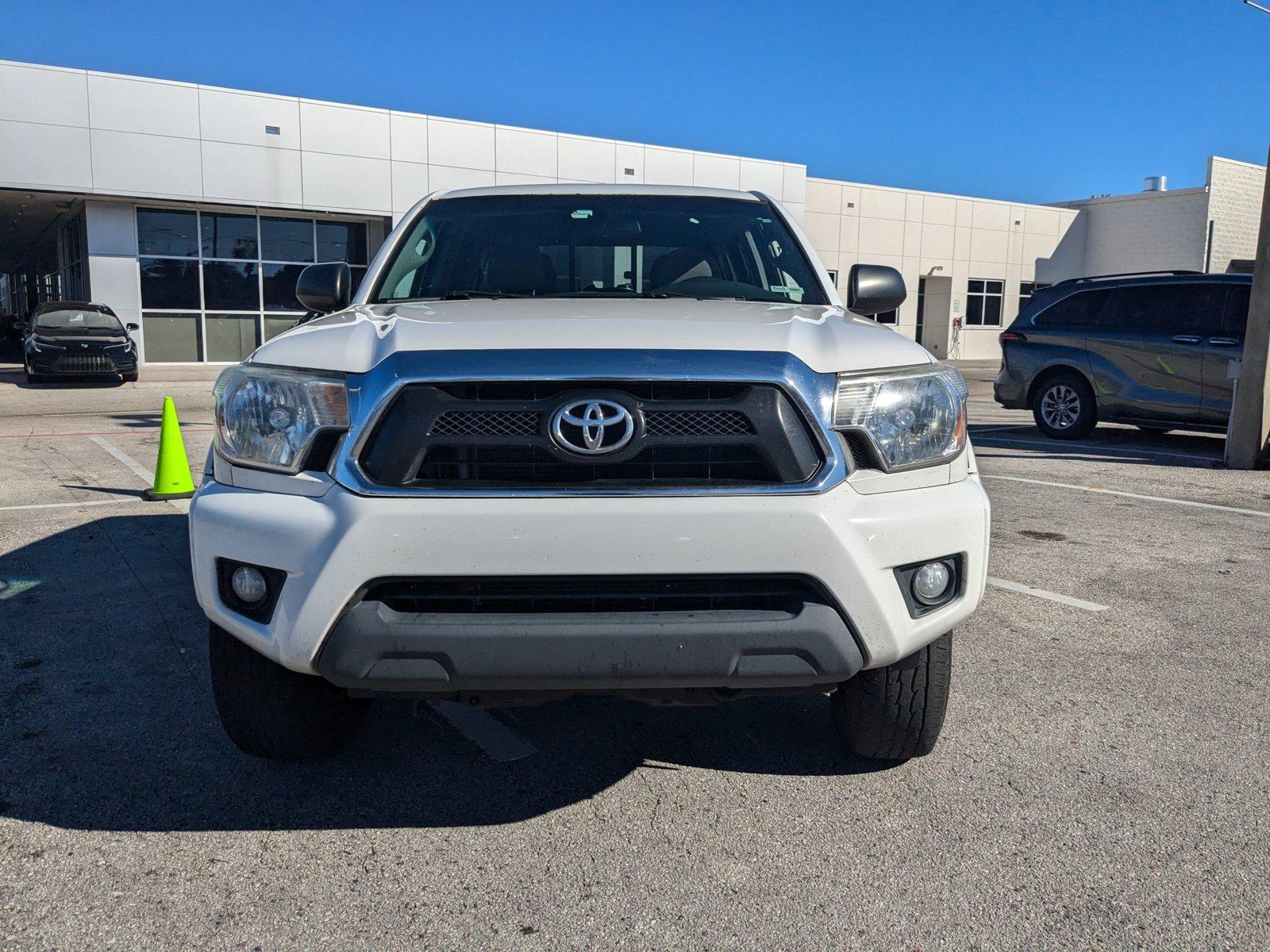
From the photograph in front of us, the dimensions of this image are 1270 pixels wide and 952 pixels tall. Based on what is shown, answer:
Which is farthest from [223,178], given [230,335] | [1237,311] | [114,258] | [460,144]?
[1237,311]


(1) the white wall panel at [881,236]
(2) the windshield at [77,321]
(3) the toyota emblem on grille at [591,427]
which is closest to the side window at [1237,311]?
(3) the toyota emblem on grille at [591,427]

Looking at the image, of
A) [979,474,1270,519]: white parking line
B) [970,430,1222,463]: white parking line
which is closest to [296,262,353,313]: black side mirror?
[979,474,1270,519]: white parking line

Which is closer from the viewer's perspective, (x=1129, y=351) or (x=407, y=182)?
(x=1129, y=351)

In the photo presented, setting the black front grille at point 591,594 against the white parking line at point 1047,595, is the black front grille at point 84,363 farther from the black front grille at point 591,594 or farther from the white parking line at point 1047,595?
the black front grille at point 591,594

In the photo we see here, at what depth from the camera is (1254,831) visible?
267 cm

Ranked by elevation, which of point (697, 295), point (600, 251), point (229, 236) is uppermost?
point (229, 236)

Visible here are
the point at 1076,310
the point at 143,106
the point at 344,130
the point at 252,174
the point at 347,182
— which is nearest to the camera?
the point at 1076,310

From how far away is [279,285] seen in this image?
25391 mm

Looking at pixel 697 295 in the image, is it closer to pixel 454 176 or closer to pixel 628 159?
pixel 454 176

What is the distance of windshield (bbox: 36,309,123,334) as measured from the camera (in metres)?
19.0

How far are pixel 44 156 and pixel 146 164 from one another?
195cm

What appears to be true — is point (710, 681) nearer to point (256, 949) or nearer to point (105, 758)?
point (256, 949)

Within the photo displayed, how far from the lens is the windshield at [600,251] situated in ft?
11.8

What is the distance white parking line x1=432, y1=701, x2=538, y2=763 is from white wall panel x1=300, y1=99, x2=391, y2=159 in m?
23.8
